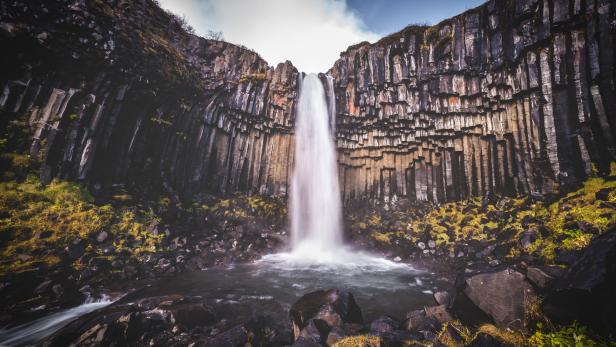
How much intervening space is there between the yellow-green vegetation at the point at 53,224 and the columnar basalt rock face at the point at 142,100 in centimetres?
113

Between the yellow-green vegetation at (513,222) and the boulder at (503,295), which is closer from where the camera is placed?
the boulder at (503,295)

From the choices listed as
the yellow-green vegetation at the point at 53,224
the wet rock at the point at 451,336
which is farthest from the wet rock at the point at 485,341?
the yellow-green vegetation at the point at 53,224

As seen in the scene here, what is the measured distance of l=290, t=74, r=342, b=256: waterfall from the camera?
2081cm

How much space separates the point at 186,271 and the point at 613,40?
23854mm

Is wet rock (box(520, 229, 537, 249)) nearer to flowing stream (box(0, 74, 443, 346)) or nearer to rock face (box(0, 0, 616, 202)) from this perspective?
flowing stream (box(0, 74, 443, 346))

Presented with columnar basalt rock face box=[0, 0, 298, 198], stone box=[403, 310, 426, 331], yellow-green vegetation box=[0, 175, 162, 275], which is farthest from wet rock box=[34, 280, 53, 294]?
stone box=[403, 310, 426, 331]

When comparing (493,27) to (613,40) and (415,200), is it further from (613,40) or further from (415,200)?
(415,200)

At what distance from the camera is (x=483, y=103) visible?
16734 mm

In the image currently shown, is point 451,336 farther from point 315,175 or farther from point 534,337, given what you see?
point 315,175

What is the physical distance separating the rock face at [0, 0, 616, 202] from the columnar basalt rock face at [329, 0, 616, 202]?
8 cm

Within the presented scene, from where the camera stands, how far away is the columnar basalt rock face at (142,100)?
40.2 feet

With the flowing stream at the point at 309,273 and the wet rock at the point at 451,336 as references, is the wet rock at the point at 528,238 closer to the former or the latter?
the flowing stream at the point at 309,273

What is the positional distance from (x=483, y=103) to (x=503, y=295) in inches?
591

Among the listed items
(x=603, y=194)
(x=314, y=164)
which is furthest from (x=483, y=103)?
(x=314, y=164)
